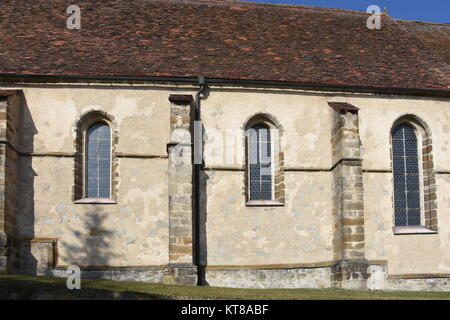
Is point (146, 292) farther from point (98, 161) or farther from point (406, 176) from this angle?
point (406, 176)

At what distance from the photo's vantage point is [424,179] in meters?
22.6

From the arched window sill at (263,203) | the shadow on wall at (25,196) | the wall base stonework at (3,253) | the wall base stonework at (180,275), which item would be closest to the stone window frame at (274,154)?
the arched window sill at (263,203)

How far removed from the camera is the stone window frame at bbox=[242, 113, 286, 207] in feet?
70.8

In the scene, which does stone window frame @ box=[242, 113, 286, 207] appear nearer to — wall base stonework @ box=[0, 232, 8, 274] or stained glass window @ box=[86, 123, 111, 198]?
stained glass window @ box=[86, 123, 111, 198]

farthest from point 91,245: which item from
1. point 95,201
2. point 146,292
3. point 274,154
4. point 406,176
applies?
point 406,176

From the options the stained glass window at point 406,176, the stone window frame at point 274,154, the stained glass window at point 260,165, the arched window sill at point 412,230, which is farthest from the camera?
the stained glass window at point 406,176

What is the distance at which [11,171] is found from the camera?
19.8m

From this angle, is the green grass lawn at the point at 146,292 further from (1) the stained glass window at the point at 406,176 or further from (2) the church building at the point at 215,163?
(1) the stained glass window at the point at 406,176

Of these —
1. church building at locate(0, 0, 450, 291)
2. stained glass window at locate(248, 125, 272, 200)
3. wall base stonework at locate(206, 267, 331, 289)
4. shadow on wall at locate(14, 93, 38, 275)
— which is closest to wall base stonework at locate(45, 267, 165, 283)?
church building at locate(0, 0, 450, 291)

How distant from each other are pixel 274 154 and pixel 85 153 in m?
5.94

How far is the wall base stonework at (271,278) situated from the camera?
20.6 meters

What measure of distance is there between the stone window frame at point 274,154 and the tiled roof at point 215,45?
4.51ft

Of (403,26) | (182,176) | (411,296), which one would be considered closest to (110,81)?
(182,176)

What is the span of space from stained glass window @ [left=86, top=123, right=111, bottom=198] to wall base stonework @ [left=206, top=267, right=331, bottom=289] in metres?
4.17
